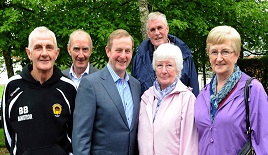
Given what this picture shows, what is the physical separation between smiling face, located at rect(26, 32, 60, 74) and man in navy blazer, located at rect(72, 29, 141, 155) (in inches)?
16.0

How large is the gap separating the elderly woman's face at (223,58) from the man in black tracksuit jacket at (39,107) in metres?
1.56

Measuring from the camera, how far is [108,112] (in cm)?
379

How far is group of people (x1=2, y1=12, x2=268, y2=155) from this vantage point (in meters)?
3.62

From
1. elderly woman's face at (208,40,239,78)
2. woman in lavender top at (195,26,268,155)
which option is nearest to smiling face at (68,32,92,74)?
woman in lavender top at (195,26,268,155)

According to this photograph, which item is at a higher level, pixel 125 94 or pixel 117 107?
pixel 125 94

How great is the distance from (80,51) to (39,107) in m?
1.58

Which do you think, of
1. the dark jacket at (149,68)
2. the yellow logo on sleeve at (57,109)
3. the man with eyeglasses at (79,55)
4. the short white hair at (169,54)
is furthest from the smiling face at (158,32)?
the yellow logo on sleeve at (57,109)

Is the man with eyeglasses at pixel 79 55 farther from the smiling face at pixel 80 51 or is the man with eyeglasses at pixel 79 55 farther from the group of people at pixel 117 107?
the group of people at pixel 117 107

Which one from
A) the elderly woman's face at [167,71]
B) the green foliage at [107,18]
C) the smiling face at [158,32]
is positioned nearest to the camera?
the elderly woman's face at [167,71]

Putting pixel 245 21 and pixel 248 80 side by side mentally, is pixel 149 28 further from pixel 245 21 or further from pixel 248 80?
pixel 245 21

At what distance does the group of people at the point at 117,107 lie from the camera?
11.9 ft

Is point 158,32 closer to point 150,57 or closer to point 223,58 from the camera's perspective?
point 150,57

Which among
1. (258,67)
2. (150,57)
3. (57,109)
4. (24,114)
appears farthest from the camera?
(258,67)

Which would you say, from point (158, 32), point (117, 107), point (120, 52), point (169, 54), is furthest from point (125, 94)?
point (158, 32)
